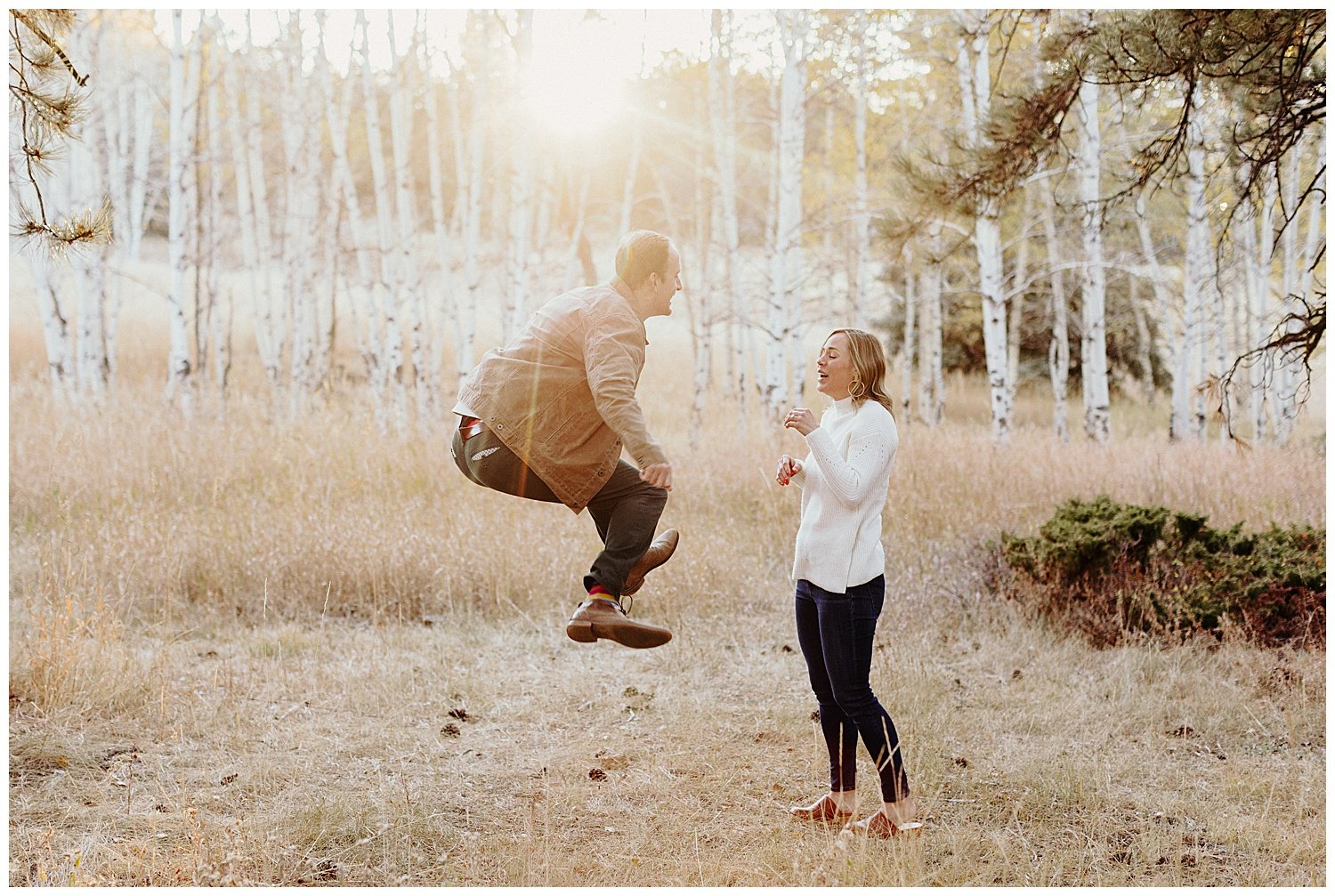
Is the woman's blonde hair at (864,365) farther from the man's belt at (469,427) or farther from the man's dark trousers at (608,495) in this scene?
the man's belt at (469,427)

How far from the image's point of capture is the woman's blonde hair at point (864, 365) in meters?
3.73

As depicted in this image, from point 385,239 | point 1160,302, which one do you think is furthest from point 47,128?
point 1160,302

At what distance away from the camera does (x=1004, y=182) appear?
6020mm

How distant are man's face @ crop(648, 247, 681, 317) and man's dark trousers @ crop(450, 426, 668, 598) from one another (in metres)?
0.60

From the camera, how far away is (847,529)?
3.70 m

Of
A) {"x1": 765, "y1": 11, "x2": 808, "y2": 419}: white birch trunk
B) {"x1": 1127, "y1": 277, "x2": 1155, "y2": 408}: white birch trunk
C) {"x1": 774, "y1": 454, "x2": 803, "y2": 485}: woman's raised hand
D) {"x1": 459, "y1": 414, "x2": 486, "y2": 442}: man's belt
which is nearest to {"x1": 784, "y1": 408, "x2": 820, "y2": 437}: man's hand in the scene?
{"x1": 774, "y1": 454, "x2": 803, "y2": 485}: woman's raised hand

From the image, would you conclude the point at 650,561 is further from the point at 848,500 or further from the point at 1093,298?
the point at 1093,298

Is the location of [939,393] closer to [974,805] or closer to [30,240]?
[974,805]

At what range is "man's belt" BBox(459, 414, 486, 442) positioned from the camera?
3.78 m

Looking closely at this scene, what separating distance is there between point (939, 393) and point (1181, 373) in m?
3.34

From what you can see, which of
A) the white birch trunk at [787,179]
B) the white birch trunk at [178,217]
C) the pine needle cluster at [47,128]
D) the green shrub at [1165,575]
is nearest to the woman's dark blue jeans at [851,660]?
the pine needle cluster at [47,128]

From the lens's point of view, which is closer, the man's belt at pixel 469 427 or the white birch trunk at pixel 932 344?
the man's belt at pixel 469 427

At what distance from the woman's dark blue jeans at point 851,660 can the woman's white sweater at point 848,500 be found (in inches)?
2.8

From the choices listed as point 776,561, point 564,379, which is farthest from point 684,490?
point 564,379
